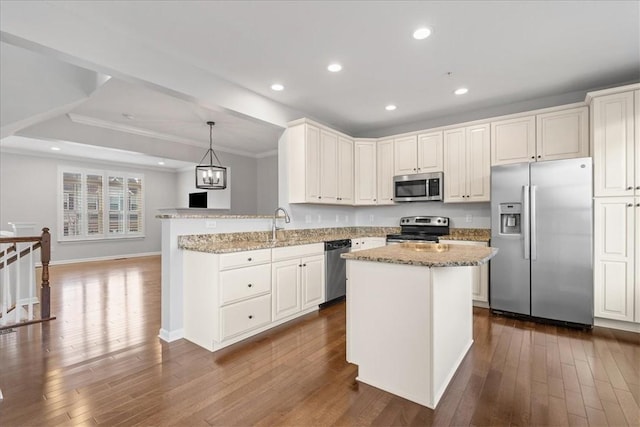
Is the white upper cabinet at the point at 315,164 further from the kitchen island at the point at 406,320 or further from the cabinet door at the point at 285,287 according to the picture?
the kitchen island at the point at 406,320

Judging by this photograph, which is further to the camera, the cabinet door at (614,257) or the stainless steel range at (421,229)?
the stainless steel range at (421,229)

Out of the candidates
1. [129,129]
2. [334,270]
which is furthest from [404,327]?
[129,129]

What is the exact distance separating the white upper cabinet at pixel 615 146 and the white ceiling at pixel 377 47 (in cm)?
40

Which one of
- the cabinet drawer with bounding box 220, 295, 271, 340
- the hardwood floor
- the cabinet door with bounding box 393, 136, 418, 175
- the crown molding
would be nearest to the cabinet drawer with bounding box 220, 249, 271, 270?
the cabinet drawer with bounding box 220, 295, 271, 340

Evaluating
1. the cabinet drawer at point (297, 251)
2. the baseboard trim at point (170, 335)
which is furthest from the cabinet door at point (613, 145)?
the baseboard trim at point (170, 335)

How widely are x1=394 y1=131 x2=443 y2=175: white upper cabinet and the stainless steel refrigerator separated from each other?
0.94 metres

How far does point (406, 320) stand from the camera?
1.94 m

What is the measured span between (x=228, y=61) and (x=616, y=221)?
4180mm

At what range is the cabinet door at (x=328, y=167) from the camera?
4.27 meters

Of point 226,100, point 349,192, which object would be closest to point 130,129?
point 226,100

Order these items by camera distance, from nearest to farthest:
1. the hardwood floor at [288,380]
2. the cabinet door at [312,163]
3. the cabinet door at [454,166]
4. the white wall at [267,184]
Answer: the hardwood floor at [288,380]
the cabinet door at [312,163]
the cabinet door at [454,166]
the white wall at [267,184]

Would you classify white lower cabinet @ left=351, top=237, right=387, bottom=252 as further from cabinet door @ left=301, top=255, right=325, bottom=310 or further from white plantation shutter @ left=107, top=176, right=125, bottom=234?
white plantation shutter @ left=107, top=176, right=125, bottom=234

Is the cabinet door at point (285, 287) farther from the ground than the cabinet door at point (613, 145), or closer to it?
closer to it

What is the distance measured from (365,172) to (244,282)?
284 cm
